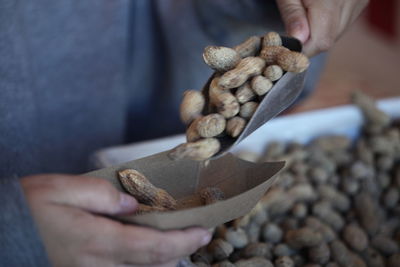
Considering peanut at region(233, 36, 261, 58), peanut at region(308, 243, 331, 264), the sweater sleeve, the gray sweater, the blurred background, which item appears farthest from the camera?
the blurred background

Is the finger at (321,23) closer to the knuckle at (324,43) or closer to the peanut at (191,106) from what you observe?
the knuckle at (324,43)

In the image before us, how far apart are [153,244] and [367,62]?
1.94 meters

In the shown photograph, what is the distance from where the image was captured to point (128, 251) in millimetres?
496

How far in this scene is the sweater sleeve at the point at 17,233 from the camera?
49 cm

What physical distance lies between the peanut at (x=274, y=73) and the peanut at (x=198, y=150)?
0.39 ft

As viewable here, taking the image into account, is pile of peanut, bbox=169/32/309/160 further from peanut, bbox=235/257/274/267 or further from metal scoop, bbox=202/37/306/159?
peanut, bbox=235/257/274/267

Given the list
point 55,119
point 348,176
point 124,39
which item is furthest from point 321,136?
point 55,119

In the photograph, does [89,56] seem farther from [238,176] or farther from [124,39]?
[238,176]

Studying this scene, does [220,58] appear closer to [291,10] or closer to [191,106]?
[191,106]

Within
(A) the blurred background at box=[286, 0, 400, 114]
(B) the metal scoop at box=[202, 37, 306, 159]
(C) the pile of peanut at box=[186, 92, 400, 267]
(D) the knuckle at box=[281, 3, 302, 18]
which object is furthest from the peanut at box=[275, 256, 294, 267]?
(A) the blurred background at box=[286, 0, 400, 114]

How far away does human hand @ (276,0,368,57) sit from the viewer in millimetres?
738

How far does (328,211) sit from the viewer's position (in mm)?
929

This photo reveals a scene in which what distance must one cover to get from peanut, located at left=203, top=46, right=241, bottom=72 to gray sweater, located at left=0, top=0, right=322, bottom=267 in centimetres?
33

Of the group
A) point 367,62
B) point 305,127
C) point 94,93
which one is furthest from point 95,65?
point 367,62
